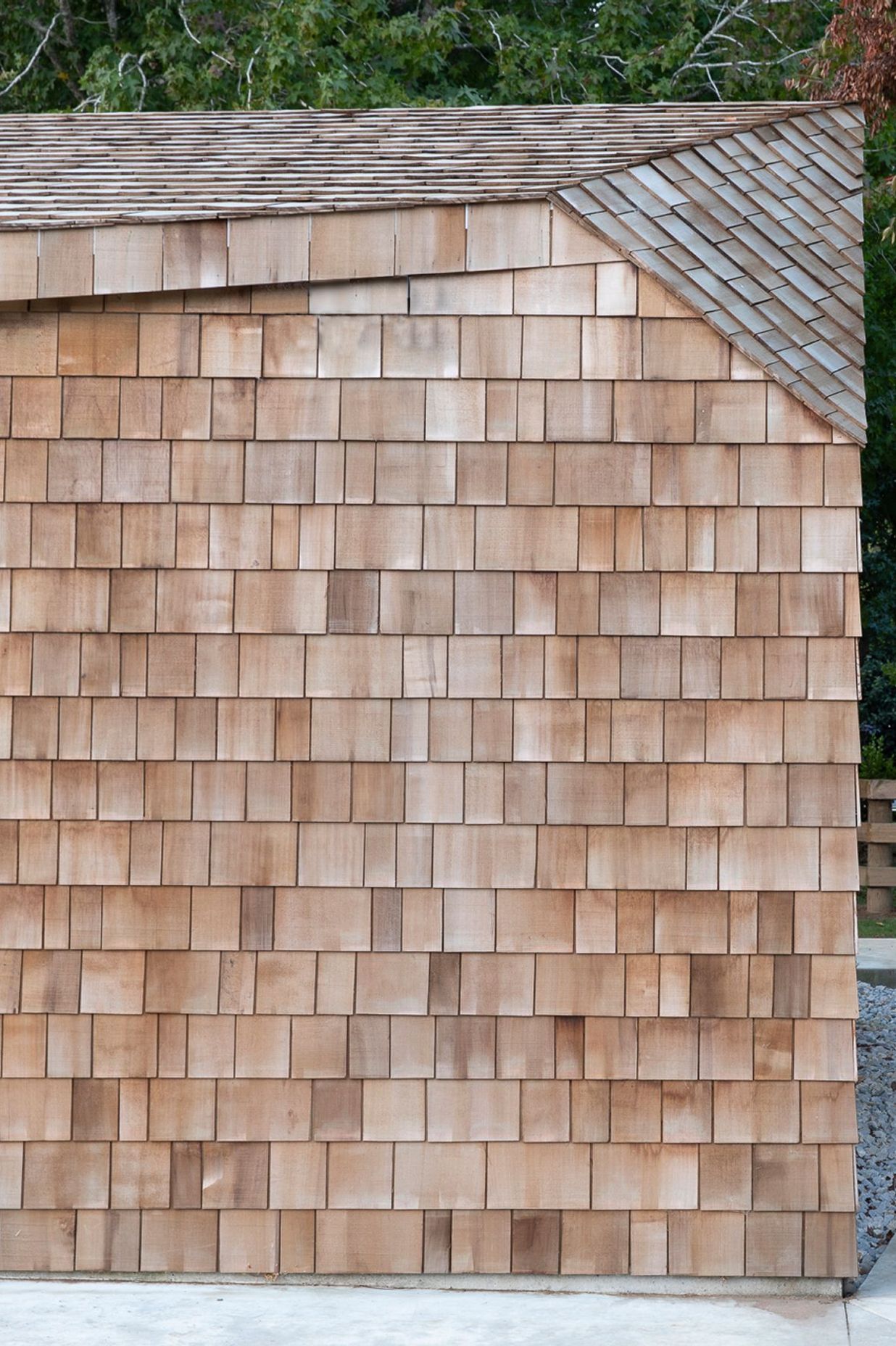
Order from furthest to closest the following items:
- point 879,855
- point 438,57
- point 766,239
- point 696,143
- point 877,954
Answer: point 438,57 → point 879,855 → point 877,954 → point 696,143 → point 766,239

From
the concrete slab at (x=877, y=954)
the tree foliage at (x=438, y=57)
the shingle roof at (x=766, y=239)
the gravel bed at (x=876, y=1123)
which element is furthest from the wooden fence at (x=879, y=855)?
the shingle roof at (x=766, y=239)

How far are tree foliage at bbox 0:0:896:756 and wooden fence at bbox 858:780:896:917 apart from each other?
1721mm

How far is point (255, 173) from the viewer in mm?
4566

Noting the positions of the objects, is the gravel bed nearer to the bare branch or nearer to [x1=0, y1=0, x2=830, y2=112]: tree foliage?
[x1=0, y1=0, x2=830, y2=112]: tree foliage

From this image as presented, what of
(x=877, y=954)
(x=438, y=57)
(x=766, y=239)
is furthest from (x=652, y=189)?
(x=438, y=57)

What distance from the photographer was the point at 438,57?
11086 millimetres

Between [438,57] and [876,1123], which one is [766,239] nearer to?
[876,1123]

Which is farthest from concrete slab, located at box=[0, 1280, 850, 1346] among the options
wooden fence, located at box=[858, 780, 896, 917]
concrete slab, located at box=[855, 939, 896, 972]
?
wooden fence, located at box=[858, 780, 896, 917]

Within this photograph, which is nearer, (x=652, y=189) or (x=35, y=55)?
(x=652, y=189)

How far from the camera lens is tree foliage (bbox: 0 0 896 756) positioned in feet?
34.6

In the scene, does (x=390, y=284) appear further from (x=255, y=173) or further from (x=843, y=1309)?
(x=843, y=1309)

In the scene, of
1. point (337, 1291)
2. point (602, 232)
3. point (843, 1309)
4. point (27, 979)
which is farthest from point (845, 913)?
point (27, 979)

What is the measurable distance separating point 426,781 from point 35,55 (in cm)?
994

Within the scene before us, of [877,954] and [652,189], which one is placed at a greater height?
[652,189]
